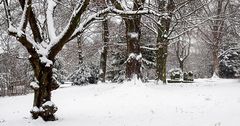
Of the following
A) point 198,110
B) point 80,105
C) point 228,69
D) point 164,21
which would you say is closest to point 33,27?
point 80,105

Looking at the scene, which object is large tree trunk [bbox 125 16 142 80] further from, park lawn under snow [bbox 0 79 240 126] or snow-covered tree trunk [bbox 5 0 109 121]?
snow-covered tree trunk [bbox 5 0 109 121]

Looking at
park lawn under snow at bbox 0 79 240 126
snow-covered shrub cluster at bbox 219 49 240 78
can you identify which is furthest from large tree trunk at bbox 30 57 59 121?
snow-covered shrub cluster at bbox 219 49 240 78

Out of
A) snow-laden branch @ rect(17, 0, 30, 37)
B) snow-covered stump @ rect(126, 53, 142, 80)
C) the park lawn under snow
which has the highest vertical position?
snow-laden branch @ rect(17, 0, 30, 37)

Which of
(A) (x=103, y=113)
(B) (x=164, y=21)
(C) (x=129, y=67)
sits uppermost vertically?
(B) (x=164, y=21)

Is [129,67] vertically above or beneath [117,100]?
above

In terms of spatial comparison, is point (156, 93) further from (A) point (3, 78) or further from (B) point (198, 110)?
(A) point (3, 78)

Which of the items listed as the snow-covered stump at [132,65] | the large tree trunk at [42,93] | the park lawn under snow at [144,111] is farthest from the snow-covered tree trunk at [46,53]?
the snow-covered stump at [132,65]

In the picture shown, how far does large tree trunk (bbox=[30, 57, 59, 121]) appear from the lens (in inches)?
467

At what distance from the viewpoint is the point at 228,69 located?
43.6 metres

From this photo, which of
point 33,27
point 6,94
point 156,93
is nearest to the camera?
point 33,27

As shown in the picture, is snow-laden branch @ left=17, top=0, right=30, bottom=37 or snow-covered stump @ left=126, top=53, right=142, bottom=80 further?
snow-covered stump @ left=126, top=53, right=142, bottom=80

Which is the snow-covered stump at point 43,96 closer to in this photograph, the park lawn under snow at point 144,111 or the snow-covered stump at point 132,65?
the park lawn under snow at point 144,111

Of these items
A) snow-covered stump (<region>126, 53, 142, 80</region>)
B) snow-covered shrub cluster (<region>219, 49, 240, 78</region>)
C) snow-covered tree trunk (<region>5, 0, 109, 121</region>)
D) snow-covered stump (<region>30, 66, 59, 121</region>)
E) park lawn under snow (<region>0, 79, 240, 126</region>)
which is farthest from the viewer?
snow-covered shrub cluster (<region>219, 49, 240, 78</region>)

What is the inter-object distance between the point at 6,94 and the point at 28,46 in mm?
19285
